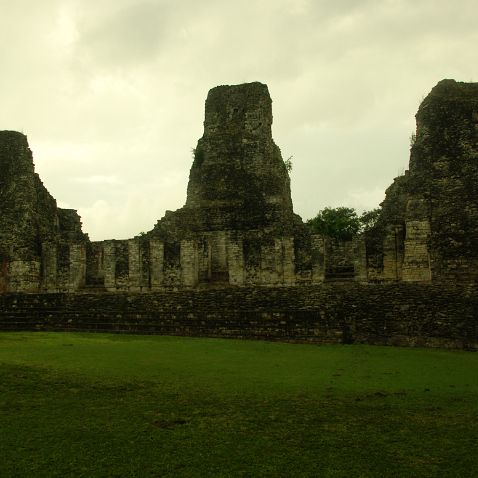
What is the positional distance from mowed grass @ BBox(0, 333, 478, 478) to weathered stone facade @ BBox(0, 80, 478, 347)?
12.8 ft

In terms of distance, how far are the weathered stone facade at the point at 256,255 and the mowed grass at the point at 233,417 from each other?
3916 mm

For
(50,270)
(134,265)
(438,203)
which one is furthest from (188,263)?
(438,203)

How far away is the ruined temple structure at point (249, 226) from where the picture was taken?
18.2 meters

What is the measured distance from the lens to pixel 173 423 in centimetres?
572

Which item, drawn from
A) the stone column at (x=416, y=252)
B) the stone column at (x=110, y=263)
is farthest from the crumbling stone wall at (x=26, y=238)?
the stone column at (x=416, y=252)

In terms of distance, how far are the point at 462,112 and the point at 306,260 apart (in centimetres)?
698

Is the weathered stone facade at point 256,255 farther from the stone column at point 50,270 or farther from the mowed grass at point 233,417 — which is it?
the mowed grass at point 233,417

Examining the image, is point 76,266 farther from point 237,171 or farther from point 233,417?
point 233,417

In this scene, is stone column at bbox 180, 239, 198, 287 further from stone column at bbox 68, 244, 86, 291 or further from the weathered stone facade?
stone column at bbox 68, 244, 86, 291

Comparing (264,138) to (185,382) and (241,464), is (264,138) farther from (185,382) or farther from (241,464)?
(241,464)

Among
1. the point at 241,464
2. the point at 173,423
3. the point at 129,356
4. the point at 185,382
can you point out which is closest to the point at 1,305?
the point at 129,356

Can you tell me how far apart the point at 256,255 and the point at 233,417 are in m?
13.4

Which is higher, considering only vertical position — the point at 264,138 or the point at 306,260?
the point at 264,138

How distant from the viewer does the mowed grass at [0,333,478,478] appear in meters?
4.68
